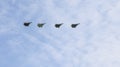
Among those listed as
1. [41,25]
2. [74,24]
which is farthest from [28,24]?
[74,24]

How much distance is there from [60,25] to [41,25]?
3.59 meters

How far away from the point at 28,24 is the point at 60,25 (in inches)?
245

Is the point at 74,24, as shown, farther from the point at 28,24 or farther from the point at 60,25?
the point at 28,24

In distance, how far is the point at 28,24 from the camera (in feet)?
216

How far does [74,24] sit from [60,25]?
8.72 feet

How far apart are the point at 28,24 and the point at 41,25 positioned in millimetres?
2710

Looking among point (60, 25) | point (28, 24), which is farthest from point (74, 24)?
point (28, 24)

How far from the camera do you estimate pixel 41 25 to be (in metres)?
64.8

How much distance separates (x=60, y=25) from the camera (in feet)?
212

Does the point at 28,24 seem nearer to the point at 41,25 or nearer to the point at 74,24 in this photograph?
the point at 41,25

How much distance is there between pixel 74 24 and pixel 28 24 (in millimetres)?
8877

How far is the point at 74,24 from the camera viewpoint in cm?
6406
